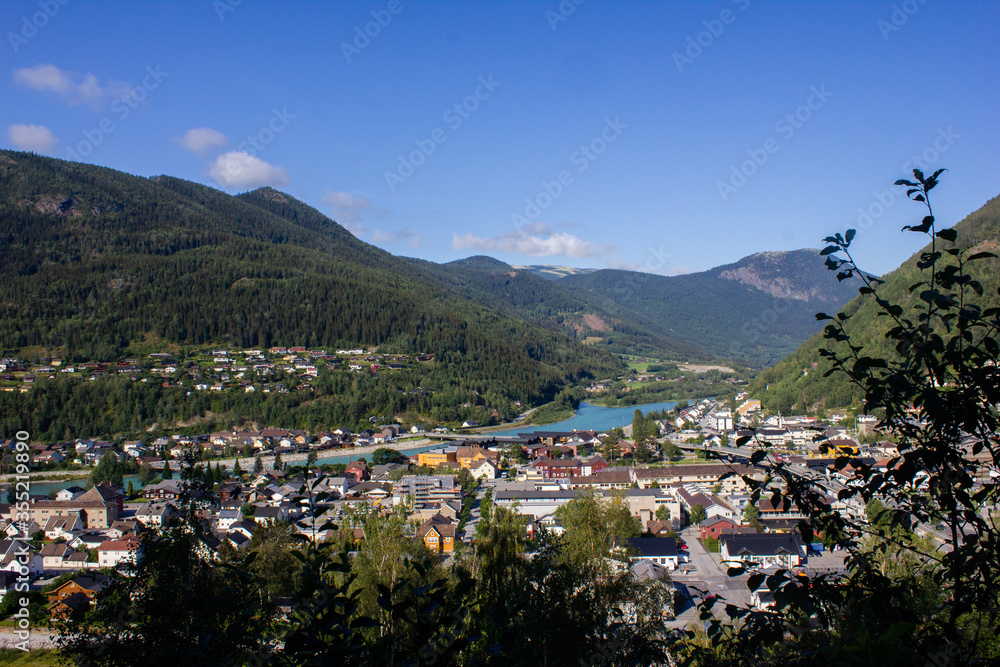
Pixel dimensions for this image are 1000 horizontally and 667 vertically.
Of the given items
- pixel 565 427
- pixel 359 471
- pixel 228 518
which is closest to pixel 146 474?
pixel 359 471

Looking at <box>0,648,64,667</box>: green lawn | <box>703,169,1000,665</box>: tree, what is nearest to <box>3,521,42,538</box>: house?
<box>0,648,64,667</box>: green lawn

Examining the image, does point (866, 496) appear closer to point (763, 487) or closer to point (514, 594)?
point (763, 487)

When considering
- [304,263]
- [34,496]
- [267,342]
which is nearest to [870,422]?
[34,496]

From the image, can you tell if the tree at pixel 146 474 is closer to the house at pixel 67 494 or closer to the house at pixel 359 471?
the house at pixel 67 494

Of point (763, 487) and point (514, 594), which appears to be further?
point (514, 594)

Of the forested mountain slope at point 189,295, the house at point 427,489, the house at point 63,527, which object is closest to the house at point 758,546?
the house at point 427,489

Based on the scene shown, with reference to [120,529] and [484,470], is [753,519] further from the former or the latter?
[120,529]

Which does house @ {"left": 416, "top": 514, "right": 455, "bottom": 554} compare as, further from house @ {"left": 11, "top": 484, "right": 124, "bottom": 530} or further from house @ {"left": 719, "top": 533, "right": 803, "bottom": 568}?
house @ {"left": 11, "top": 484, "right": 124, "bottom": 530}
